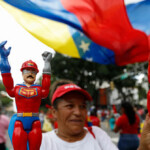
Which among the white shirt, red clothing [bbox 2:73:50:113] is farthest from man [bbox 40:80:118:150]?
red clothing [bbox 2:73:50:113]

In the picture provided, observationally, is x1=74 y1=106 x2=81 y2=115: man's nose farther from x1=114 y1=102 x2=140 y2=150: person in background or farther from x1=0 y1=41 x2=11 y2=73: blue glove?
x1=114 y1=102 x2=140 y2=150: person in background

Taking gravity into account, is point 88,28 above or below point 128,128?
above

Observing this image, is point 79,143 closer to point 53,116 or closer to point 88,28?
point 53,116

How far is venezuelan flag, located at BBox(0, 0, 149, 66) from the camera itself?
2.94 metres

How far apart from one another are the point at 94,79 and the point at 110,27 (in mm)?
11049

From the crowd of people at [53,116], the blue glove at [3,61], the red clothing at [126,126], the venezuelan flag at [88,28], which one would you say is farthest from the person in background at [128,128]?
the blue glove at [3,61]

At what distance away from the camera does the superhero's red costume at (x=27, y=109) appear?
→ 4.15 feet

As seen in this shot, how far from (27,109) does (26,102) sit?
0.14 ft

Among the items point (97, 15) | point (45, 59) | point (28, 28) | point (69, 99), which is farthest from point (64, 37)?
point (45, 59)

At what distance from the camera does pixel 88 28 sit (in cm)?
373

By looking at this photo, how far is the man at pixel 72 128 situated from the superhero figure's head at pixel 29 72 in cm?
51

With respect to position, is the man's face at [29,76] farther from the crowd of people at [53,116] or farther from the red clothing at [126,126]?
the red clothing at [126,126]

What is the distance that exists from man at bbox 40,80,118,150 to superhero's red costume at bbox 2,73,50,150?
20.3 inches

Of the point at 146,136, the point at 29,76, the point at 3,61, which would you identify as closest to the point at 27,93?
the point at 29,76
